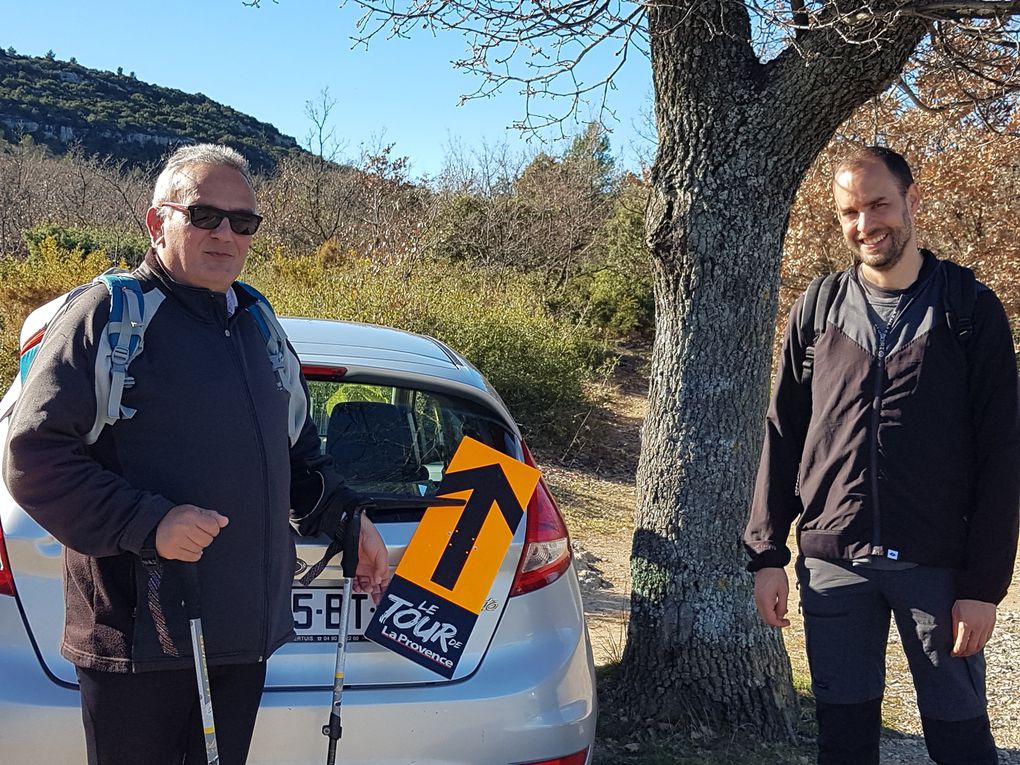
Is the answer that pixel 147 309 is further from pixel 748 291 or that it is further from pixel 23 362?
pixel 748 291

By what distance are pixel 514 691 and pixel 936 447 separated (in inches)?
50.5

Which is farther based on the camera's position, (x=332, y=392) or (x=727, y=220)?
(x=727, y=220)

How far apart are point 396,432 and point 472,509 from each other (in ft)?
1.70

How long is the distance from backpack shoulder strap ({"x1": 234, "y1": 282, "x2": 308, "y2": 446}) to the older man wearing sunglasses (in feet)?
0.13

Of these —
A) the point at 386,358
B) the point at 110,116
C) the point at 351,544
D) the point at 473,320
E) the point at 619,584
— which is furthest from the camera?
the point at 110,116

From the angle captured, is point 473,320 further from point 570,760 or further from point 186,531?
point 186,531

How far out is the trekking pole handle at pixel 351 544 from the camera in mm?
2352

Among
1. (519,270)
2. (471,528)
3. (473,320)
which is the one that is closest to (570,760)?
(471,528)

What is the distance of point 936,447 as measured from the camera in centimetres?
229

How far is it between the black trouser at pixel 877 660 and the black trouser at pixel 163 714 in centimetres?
148

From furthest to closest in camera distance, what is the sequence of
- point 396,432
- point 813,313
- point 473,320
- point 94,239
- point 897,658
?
point 94,239, point 473,320, point 897,658, point 396,432, point 813,313

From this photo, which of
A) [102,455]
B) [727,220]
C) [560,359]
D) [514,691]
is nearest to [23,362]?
[102,455]

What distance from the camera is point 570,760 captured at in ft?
8.40

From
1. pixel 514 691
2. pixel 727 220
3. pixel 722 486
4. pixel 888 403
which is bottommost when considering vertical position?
pixel 514 691
